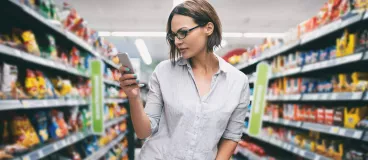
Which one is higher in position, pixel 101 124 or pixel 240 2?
pixel 240 2

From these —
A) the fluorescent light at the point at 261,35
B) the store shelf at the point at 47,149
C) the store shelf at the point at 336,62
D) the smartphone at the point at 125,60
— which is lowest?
the store shelf at the point at 47,149

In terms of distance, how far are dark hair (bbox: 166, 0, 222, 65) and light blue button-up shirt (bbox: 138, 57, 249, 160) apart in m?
0.08

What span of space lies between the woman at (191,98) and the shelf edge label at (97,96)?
184 centimetres

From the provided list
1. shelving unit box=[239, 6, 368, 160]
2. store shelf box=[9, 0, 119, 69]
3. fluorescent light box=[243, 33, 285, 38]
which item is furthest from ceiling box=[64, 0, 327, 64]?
store shelf box=[9, 0, 119, 69]

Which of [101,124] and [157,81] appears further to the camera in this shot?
[101,124]

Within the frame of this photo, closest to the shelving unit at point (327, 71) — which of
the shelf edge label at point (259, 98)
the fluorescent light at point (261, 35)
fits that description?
the shelf edge label at point (259, 98)

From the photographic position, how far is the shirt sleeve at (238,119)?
49.5 inches

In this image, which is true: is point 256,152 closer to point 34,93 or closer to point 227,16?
point 34,93

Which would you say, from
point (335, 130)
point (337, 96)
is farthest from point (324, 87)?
point (335, 130)

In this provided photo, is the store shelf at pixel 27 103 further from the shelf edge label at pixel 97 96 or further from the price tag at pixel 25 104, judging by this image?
the shelf edge label at pixel 97 96

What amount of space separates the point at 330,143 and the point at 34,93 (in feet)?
8.18

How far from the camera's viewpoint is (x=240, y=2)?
626cm

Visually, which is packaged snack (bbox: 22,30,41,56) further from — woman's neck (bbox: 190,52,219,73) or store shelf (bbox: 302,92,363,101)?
store shelf (bbox: 302,92,363,101)

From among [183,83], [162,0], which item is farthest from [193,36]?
[162,0]
